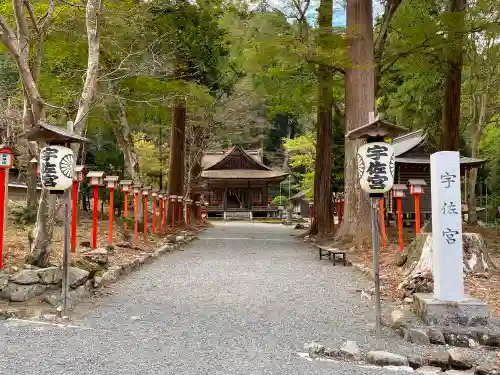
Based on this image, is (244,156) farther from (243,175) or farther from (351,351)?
(351,351)

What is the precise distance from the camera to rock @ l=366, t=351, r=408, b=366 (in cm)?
367

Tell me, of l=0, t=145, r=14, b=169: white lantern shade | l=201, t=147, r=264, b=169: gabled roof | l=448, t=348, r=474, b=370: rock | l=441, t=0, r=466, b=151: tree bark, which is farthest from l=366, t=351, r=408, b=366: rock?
l=201, t=147, r=264, b=169: gabled roof

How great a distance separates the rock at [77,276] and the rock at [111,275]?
0.48m

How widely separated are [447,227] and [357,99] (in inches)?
260

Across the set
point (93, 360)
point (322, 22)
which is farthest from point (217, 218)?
point (93, 360)

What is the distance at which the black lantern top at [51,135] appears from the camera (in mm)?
5086

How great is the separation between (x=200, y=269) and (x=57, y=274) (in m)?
3.39

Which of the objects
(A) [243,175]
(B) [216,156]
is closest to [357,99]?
(A) [243,175]

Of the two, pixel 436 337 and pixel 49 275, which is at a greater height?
pixel 49 275

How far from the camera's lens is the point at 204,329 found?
456 centimetres

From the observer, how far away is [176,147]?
1773 centimetres

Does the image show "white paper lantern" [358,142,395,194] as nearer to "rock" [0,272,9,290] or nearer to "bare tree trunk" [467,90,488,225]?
"rock" [0,272,9,290]

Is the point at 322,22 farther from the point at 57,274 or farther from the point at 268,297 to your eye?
the point at 57,274

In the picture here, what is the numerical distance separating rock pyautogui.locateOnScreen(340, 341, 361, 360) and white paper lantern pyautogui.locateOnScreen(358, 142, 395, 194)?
1.67 metres
